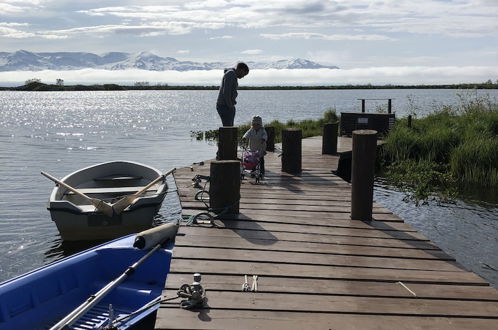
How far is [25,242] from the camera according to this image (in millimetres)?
10359

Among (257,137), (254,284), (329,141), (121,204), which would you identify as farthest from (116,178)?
(254,284)

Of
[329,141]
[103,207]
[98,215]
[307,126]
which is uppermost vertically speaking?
[329,141]

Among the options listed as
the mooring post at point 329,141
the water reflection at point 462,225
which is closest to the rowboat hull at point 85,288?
the water reflection at point 462,225

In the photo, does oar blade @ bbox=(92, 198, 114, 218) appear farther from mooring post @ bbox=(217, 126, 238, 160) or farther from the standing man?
the standing man

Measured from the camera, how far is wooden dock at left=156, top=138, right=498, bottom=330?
3982 mm

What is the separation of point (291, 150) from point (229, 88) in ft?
5.66

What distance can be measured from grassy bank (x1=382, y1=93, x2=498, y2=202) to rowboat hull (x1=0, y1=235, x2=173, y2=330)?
8129 mm

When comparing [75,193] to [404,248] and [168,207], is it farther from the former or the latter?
[404,248]

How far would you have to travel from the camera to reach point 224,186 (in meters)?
6.64

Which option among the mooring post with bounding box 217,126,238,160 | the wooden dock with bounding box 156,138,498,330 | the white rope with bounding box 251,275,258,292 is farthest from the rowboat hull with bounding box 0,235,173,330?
the mooring post with bounding box 217,126,238,160

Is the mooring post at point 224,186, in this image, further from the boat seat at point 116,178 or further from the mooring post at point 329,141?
the mooring post at point 329,141

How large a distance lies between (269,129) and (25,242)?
21.7 ft

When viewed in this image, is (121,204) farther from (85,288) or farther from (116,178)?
(85,288)

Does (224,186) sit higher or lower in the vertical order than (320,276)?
higher
